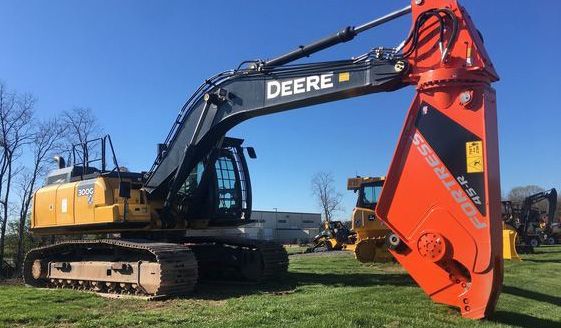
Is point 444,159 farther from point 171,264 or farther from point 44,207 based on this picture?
point 44,207

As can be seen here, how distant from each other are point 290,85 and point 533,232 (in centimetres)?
3032

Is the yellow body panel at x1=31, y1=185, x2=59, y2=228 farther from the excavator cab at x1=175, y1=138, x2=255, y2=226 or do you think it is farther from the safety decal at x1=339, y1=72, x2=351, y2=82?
the safety decal at x1=339, y1=72, x2=351, y2=82

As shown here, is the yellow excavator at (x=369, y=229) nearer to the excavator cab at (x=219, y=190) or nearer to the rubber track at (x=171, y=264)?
the excavator cab at (x=219, y=190)

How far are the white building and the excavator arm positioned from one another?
61.5 m

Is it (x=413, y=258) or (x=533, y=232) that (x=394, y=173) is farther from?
(x=533, y=232)

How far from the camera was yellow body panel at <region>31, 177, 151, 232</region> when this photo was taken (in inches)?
495

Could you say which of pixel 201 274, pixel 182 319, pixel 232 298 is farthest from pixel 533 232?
pixel 182 319

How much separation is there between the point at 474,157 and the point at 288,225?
88898mm

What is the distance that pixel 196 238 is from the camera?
14.1 m

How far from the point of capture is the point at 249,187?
13836mm

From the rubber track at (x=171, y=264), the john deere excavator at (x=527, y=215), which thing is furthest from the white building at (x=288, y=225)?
the rubber track at (x=171, y=264)

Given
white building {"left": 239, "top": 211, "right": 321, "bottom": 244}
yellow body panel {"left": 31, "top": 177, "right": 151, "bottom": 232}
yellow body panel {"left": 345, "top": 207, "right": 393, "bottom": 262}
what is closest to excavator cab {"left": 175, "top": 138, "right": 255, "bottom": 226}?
yellow body panel {"left": 31, "top": 177, "right": 151, "bottom": 232}

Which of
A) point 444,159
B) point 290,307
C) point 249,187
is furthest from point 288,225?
point 444,159

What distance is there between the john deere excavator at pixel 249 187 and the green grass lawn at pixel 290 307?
72 cm
